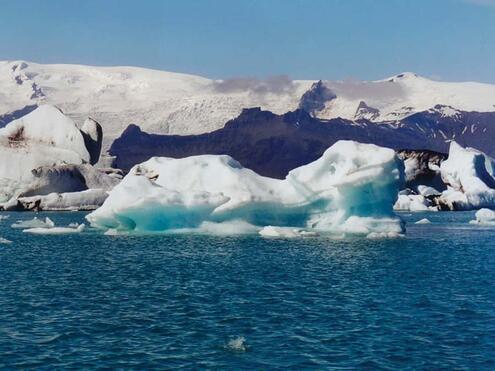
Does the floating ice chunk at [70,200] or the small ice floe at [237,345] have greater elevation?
the floating ice chunk at [70,200]

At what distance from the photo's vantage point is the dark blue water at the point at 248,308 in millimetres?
19672

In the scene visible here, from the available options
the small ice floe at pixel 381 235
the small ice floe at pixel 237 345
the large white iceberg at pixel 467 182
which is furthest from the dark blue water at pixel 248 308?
the large white iceberg at pixel 467 182

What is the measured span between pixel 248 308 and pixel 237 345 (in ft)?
18.4

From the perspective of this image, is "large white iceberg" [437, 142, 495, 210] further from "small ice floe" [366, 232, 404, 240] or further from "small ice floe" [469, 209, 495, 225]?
"small ice floe" [366, 232, 404, 240]

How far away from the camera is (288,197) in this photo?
52844mm

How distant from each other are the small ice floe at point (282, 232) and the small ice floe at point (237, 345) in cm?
3100

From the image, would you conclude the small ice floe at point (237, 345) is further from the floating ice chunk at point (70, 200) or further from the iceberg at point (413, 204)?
the iceberg at point (413, 204)

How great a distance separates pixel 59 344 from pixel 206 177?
35.7 m

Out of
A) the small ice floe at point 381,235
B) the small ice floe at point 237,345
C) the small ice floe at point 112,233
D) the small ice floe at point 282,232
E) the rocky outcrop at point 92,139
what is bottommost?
the small ice floe at point 237,345

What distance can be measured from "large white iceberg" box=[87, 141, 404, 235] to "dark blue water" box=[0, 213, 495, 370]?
5945 mm

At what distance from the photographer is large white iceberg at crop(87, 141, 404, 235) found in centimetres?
5100

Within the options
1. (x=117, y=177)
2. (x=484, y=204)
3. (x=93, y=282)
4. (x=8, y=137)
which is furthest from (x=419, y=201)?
(x=93, y=282)

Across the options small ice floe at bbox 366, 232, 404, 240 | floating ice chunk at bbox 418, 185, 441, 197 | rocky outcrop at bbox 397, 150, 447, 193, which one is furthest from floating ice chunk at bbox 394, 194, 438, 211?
small ice floe at bbox 366, 232, 404, 240

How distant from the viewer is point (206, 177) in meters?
56.0
